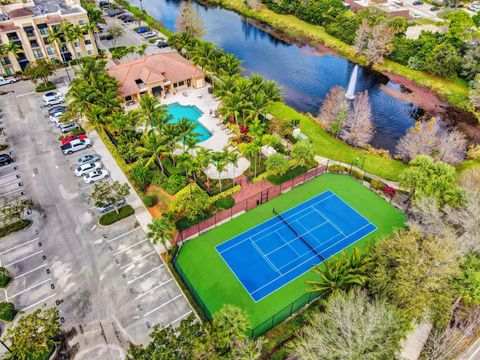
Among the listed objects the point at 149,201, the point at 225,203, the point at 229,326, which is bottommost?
the point at 225,203

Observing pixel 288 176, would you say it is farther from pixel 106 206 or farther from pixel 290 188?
pixel 106 206

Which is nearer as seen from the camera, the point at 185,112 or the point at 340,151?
the point at 340,151

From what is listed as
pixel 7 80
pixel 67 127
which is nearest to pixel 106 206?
pixel 67 127

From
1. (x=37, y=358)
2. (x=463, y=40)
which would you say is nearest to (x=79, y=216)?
(x=37, y=358)

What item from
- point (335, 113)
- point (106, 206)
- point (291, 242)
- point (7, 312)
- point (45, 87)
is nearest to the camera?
point (7, 312)

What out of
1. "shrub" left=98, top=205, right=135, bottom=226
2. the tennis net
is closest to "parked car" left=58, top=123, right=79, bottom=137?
"shrub" left=98, top=205, right=135, bottom=226

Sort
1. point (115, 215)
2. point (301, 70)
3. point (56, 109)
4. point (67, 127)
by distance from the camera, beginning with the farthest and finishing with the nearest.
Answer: point (301, 70) < point (56, 109) < point (67, 127) < point (115, 215)
